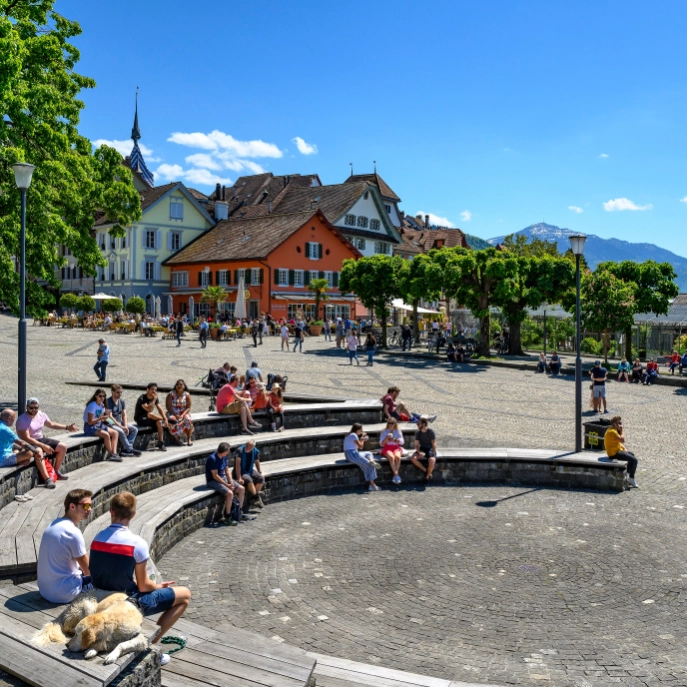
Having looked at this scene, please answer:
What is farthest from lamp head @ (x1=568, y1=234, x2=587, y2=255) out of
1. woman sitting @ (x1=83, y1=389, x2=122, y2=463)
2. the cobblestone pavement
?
woman sitting @ (x1=83, y1=389, x2=122, y2=463)

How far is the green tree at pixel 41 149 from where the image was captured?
49.0 ft

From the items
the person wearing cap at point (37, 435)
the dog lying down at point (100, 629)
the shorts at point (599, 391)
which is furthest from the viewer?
the shorts at point (599, 391)

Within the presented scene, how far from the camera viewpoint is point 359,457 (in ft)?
43.4

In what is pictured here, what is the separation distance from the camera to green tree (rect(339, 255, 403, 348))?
131 feet

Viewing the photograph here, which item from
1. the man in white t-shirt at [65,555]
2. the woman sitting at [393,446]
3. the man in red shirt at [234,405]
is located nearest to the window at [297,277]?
the man in red shirt at [234,405]

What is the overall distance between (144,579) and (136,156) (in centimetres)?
11547

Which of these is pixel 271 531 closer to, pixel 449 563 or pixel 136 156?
pixel 449 563

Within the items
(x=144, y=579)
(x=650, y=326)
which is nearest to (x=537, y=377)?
(x=650, y=326)

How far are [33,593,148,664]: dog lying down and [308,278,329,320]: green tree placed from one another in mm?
49136

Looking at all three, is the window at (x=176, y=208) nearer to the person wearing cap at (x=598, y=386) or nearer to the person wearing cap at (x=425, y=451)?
the person wearing cap at (x=598, y=386)

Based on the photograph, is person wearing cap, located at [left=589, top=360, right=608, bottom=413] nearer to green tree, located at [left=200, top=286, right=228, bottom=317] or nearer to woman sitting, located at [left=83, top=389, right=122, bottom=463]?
woman sitting, located at [left=83, top=389, right=122, bottom=463]

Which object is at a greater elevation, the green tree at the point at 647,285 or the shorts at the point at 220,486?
the green tree at the point at 647,285

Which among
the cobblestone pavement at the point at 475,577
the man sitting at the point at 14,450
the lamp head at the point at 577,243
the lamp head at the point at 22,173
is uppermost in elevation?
the lamp head at the point at 22,173

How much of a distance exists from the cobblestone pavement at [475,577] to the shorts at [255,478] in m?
0.55
